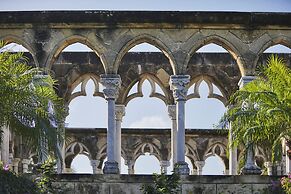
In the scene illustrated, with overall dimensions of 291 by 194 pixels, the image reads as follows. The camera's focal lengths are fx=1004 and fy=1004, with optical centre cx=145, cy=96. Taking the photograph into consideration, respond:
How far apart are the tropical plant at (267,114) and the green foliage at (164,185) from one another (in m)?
1.97

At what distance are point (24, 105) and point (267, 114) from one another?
522cm

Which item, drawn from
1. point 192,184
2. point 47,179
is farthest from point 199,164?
point 47,179

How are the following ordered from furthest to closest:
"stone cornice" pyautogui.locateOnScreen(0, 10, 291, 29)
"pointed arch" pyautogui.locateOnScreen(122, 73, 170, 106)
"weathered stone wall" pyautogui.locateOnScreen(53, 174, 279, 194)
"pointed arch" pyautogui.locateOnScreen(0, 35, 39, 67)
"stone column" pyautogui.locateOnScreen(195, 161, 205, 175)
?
"stone column" pyautogui.locateOnScreen(195, 161, 205, 175) < "pointed arch" pyautogui.locateOnScreen(122, 73, 170, 106) < "pointed arch" pyautogui.locateOnScreen(0, 35, 39, 67) < "stone cornice" pyautogui.locateOnScreen(0, 10, 291, 29) < "weathered stone wall" pyautogui.locateOnScreen(53, 174, 279, 194)

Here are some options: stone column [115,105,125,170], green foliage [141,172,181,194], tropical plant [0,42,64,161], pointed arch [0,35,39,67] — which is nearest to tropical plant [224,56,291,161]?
green foliage [141,172,181,194]

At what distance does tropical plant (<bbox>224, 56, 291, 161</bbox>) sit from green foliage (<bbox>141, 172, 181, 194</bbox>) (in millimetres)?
1965

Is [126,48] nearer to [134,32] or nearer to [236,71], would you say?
[134,32]

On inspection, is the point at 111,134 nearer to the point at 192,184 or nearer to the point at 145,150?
the point at 192,184

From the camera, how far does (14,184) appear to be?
20719 millimetres

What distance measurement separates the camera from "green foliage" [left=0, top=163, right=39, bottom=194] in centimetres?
2055

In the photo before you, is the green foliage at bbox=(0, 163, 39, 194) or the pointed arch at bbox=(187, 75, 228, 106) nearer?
the green foliage at bbox=(0, 163, 39, 194)

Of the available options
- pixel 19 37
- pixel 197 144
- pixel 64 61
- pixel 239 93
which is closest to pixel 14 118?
pixel 19 37

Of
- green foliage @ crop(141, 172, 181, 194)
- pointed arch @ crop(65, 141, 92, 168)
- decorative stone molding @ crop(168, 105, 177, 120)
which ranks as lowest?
green foliage @ crop(141, 172, 181, 194)

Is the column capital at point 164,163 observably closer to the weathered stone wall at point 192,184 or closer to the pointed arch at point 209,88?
the pointed arch at point 209,88

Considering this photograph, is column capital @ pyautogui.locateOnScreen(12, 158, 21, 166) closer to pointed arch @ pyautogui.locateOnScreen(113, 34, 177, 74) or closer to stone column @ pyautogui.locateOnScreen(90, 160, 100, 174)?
stone column @ pyautogui.locateOnScreen(90, 160, 100, 174)
